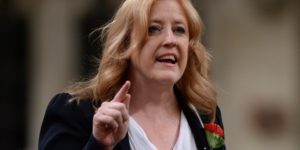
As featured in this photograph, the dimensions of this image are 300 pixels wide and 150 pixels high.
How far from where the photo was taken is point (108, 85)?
4137 mm

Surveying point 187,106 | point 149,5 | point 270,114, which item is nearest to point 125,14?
point 149,5

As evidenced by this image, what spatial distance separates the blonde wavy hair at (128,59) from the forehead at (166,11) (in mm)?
22

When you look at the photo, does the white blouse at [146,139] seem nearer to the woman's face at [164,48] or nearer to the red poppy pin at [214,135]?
the red poppy pin at [214,135]

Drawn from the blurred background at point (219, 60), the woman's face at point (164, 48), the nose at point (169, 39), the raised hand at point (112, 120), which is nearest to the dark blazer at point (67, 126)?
the raised hand at point (112, 120)

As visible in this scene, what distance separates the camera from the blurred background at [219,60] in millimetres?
12055

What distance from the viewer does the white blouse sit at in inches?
160

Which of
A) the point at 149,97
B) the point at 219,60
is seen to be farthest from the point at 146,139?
the point at 219,60

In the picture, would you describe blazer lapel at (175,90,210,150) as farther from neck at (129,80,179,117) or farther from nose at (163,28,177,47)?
nose at (163,28,177,47)

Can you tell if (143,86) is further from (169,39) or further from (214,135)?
(214,135)

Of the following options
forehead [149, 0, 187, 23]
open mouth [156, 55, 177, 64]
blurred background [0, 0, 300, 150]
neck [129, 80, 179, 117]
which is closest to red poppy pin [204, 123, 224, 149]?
neck [129, 80, 179, 117]

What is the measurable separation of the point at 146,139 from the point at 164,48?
34cm

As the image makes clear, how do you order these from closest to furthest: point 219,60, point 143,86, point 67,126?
point 67,126 → point 143,86 → point 219,60

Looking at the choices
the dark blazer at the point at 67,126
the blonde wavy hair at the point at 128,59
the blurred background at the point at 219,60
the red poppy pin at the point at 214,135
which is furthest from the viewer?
the blurred background at the point at 219,60

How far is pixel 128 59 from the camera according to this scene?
4188mm
